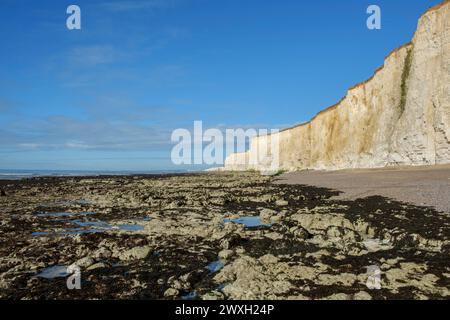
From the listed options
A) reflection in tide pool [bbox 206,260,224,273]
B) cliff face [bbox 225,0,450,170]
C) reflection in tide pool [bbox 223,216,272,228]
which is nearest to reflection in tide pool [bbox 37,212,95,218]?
reflection in tide pool [bbox 223,216,272,228]

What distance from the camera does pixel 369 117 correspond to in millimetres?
49500

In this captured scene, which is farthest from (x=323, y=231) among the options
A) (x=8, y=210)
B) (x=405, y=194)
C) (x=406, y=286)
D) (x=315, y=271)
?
(x=8, y=210)

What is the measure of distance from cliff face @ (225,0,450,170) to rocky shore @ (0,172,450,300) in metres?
23.9

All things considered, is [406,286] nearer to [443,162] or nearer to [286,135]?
[443,162]

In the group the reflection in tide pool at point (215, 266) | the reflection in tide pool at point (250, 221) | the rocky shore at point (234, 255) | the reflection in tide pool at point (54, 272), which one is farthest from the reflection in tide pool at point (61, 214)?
the reflection in tide pool at point (215, 266)

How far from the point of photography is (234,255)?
28.5ft

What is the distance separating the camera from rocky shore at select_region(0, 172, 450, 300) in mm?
6441

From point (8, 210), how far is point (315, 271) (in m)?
16.3

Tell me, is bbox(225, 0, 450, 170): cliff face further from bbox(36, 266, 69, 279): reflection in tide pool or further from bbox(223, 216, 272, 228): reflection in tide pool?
bbox(36, 266, 69, 279): reflection in tide pool

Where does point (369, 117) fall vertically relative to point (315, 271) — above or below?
above

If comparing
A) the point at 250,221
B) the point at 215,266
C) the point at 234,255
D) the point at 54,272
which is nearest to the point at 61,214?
the point at 250,221
